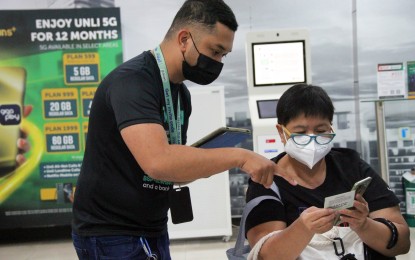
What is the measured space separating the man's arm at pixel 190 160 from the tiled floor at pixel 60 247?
2.79 metres

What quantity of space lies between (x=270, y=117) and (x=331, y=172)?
6.26 feet

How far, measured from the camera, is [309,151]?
4.86 ft

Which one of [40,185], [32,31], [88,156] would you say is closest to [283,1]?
[32,31]

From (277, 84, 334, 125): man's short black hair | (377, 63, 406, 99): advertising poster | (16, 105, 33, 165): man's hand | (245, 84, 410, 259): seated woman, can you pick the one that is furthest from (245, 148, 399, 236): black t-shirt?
(16, 105, 33, 165): man's hand

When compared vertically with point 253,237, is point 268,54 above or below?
above

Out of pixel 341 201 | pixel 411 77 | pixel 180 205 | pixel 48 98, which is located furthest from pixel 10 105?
pixel 341 201

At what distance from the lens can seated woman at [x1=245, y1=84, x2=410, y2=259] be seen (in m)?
1.40

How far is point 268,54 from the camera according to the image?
357 cm

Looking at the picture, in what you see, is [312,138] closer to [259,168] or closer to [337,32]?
[259,168]

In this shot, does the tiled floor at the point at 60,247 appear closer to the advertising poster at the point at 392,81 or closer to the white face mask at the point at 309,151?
the advertising poster at the point at 392,81

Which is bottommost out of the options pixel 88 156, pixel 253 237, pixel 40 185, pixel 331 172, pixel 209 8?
pixel 40 185

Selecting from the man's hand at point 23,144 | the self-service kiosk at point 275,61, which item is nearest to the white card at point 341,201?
the self-service kiosk at point 275,61

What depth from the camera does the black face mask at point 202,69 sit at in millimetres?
1327

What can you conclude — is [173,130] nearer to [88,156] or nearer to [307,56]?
[88,156]
